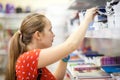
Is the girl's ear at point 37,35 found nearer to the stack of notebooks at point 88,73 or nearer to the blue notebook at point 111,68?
the stack of notebooks at point 88,73

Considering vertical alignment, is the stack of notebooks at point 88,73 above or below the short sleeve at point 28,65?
below

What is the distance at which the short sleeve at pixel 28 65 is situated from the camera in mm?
1384

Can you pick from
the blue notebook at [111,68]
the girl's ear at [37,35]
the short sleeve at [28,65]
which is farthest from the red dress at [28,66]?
the blue notebook at [111,68]

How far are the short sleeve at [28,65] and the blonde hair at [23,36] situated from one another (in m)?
0.18

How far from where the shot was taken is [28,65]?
4.59 ft

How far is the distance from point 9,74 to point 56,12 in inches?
97.5

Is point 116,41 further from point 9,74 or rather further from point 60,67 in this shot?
point 9,74

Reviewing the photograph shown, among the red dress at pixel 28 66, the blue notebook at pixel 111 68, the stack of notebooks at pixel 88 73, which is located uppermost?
the red dress at pixel 28 66

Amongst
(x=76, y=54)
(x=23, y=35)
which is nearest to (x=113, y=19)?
(x=23, y=35)

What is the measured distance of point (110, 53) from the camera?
91.1 inches

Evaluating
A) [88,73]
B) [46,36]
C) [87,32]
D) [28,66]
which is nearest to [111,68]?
[88,73]

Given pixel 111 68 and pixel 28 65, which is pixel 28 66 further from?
pixel 111 68

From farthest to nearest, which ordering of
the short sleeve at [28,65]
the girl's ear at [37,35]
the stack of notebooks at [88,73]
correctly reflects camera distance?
1. the stack of notebooks at [88,73]
2. the girl's ear at [37,35]
3. the short sleeve at [28,65]

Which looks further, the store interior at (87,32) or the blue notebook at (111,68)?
the blue notebook at (111,68)
